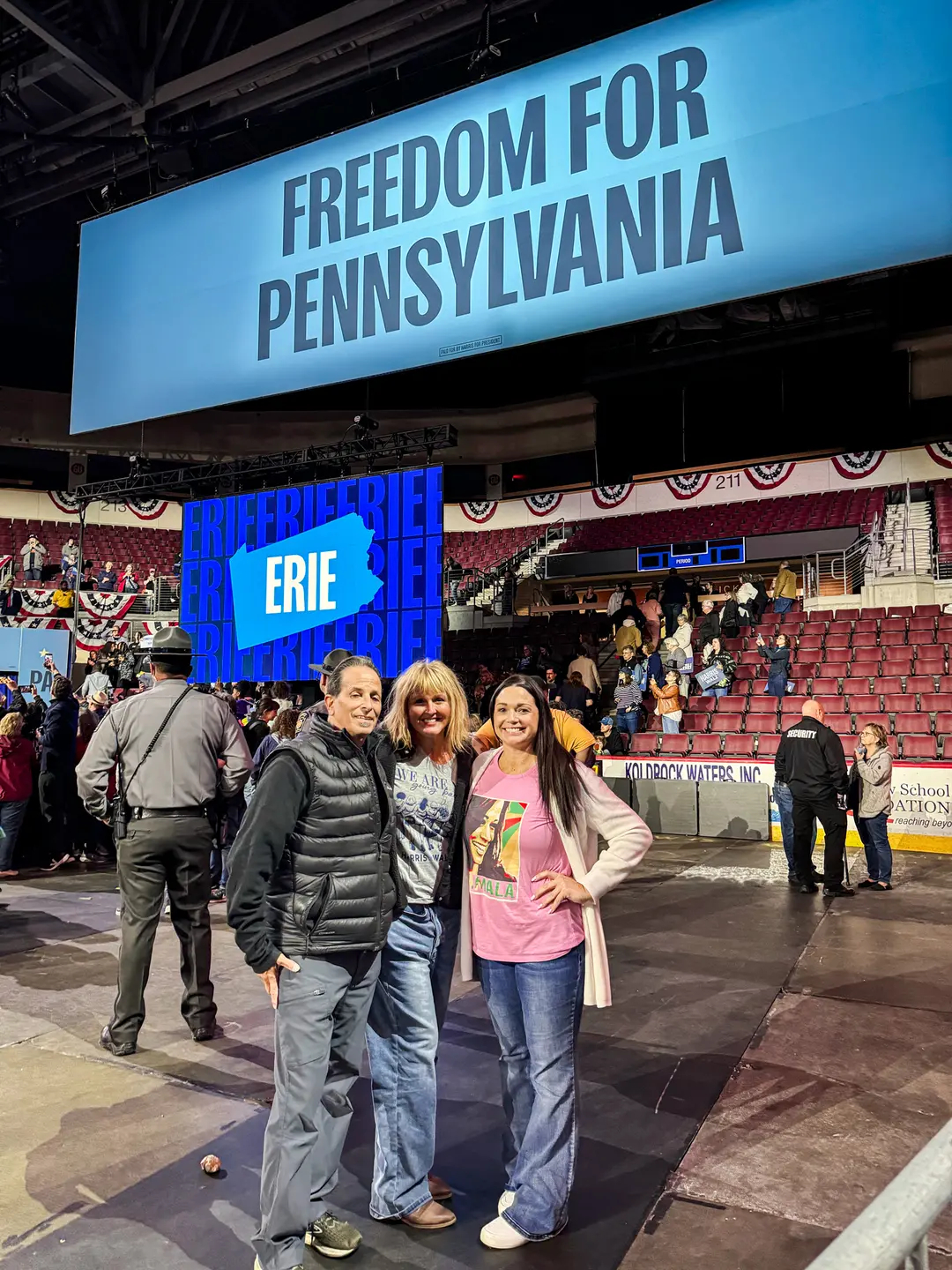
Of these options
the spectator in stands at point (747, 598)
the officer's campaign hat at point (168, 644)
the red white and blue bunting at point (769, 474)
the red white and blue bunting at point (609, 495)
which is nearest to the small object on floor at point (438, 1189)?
the officer's campaign hat at point (168, 644)

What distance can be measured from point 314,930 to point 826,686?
44.7ft

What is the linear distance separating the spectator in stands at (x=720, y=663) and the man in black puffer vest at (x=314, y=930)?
42.7ft

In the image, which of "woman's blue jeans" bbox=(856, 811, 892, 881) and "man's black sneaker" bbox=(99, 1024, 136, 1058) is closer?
"man's black sneaker" bbox=(99, 1024, 136, 1058)

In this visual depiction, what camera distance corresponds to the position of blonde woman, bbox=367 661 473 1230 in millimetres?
2781

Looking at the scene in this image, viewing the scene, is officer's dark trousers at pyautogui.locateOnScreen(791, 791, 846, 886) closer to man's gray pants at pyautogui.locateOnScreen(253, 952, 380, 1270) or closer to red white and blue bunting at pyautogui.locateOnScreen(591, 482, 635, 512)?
man's gray pants at pyautogui.locateOnScreen(253, 952, 380, 1270)

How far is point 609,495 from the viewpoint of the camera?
2631 centimetres

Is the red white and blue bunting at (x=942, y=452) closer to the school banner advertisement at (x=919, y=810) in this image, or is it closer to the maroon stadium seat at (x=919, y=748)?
the maroon stadium seat at (x=919, y=748)

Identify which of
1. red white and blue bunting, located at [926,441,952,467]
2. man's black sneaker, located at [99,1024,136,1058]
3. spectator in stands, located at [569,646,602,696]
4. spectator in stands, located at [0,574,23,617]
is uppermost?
red white and blue bunting, located at [926,441,952,467]

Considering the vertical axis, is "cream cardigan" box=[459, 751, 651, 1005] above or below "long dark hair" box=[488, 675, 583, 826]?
below

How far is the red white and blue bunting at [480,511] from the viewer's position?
28.4 metres

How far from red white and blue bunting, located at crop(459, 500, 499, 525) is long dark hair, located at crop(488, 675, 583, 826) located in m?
25.8

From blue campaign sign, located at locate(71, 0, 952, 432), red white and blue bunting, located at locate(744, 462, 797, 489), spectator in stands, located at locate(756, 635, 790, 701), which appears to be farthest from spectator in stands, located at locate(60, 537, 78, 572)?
spectator in stands, located at locate(756, 635, 790, 701)

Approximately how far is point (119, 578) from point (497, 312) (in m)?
19.6

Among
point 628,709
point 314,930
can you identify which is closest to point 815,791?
point 628,709
